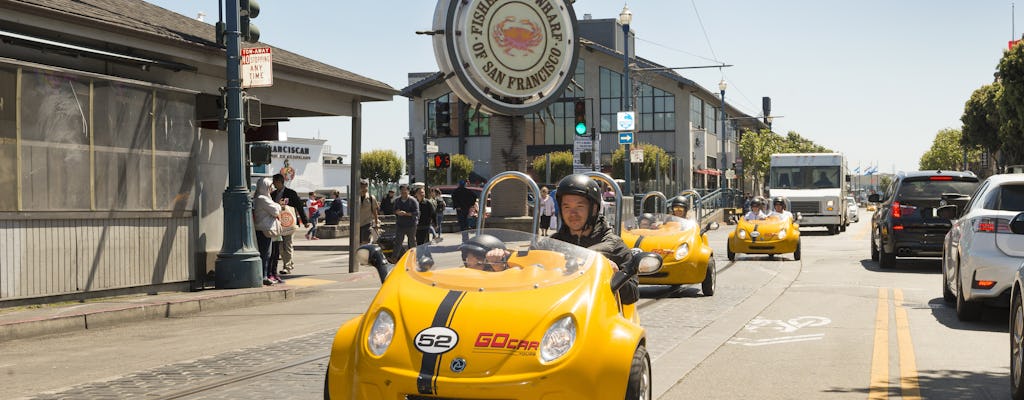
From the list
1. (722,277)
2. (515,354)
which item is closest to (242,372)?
(515,354)

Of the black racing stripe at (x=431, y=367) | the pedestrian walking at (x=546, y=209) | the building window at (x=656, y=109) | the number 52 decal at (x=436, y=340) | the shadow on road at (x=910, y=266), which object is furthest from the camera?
the building window at (x=656, y=109)

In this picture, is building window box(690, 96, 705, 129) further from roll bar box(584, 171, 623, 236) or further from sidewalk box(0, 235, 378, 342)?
roll bar box(584, 171, 623, 236)

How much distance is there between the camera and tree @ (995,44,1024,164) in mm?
49344

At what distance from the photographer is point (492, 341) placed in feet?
15.8

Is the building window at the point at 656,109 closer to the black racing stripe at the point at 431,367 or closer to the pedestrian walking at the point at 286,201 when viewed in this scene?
the pedestrian walking at the point at 286,201

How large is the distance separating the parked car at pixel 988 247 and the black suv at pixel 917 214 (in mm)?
6824

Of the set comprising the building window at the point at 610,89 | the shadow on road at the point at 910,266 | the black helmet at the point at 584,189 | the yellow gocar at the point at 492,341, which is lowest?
the shadow on road at the point at 910,266

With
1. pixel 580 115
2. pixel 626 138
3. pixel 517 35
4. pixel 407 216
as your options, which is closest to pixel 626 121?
pixel 626 138

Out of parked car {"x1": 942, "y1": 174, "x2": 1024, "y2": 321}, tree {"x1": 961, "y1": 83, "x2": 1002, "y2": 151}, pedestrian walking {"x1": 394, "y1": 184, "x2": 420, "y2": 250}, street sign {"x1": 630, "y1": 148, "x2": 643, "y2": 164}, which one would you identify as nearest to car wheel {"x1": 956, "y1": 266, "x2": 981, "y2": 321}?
parked car {"x1": 942, "y1": 174, "x2": 1024, "y2": 321}

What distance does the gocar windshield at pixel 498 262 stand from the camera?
17.6 feet

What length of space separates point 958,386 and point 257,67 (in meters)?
10.7

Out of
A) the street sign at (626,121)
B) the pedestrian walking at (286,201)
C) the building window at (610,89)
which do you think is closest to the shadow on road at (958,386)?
the pedestrian walking at (286,201)

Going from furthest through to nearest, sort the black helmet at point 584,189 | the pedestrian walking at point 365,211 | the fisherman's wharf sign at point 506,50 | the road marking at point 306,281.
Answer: the fisherman's wharf sign at point 506,50 → the pedestrian walking at point 365,211 → the road marking at point 306,281 → the black helmet at point 584,189

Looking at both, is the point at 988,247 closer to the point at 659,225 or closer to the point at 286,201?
the point at 659,225
